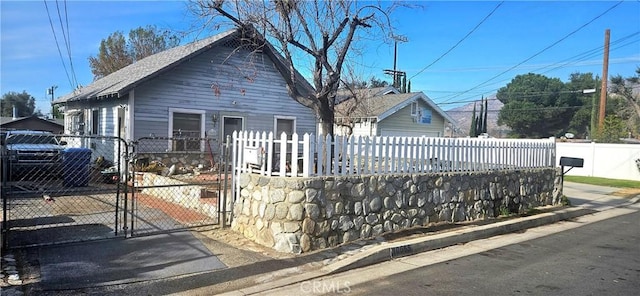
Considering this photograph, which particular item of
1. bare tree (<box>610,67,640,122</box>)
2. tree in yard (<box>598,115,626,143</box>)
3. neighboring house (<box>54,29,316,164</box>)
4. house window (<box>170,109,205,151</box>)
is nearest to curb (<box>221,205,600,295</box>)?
neighboring house (<box>54,29,316,164</box>)

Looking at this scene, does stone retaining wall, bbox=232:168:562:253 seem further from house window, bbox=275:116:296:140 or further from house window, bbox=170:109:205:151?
house window, bbox=275:116:296:140

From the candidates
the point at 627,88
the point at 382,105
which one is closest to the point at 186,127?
the point at 382,105

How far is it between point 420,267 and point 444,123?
84.7 feet

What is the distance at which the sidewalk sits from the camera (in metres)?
5.02

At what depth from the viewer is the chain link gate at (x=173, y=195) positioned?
7793 mm

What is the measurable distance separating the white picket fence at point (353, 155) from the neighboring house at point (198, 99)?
6412 mm

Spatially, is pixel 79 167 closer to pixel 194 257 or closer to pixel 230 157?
pixel 230 157

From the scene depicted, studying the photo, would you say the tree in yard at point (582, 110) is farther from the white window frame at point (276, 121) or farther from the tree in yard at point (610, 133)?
the white window frame at point (276, 121)

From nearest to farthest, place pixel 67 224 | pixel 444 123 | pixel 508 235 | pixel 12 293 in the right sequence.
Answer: pixel 12 293
pixel 67 224
pixel 508 235
pixel 444 123

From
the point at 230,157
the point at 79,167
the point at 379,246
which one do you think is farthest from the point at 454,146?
the point at 79,167

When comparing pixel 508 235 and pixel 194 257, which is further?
pixel 508 235

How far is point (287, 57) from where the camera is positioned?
952cm

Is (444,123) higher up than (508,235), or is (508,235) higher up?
(444,123)

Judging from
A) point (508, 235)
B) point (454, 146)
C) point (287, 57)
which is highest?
point (287, 57)
